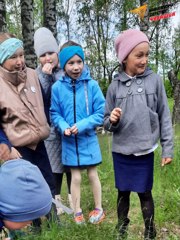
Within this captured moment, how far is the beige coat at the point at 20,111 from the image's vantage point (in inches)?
107

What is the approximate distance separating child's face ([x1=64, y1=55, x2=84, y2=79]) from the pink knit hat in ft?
1.89

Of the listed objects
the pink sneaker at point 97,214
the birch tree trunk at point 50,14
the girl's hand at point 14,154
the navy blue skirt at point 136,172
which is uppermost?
the birch tree trunk at point 50,14

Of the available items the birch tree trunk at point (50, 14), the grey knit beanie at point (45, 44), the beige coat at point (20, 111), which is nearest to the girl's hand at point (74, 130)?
the beige coat at point (20, 111)

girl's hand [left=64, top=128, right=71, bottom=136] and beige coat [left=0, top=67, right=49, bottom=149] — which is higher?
beige coat [left=0, top=67, right=49, bottom=149]

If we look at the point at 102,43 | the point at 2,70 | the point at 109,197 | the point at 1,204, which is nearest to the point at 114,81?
the point at 2,70

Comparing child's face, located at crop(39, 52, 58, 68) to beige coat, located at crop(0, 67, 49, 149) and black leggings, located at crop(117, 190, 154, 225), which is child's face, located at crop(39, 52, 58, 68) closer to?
beige coat, located at crop(0, 67, 49, 149)

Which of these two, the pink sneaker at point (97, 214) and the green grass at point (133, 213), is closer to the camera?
the green grass at point (133, 213)

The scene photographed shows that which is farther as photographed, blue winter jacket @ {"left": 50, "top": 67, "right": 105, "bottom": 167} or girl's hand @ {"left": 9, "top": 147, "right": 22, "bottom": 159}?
blue winter jacket @ {"left": 50, "top": 67, "right": 105, "bottom": 167}

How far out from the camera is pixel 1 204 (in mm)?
1868

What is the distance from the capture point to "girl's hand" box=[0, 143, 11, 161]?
2639 millimetres

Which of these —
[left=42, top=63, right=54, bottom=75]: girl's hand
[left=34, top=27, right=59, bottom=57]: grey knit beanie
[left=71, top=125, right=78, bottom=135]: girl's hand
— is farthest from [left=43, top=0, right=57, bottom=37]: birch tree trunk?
[left=71, top=125, right=78, bottom=135]: girl's hand

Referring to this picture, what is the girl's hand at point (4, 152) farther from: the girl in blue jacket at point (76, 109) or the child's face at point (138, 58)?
the child's face at point (138, 58)

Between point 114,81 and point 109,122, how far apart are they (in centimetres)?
33

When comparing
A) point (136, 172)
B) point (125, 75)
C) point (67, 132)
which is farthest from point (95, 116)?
point (136, 172)
